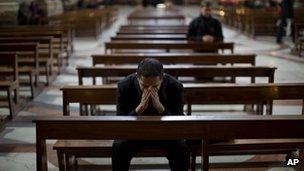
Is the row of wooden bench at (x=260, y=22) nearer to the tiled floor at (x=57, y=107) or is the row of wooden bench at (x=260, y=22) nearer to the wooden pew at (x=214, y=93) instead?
the tiled floor at (x=57, y=107)

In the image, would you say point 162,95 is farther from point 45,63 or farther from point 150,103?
point 45,63

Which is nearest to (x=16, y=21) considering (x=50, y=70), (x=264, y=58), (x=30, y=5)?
(x=30, y=5)

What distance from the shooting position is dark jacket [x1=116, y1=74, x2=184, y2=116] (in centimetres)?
388

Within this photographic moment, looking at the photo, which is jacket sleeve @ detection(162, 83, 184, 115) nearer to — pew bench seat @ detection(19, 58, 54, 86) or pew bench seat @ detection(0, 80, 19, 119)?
pew bench seat @ detection(0, 80, 19, 119)

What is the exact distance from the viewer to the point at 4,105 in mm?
6770

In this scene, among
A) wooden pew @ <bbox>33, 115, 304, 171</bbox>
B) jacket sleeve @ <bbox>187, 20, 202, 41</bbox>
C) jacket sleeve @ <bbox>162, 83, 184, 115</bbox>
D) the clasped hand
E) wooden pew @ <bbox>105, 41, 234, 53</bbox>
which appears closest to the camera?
wooden pew @ <bbox>33, 115, 304, 171</bbox>

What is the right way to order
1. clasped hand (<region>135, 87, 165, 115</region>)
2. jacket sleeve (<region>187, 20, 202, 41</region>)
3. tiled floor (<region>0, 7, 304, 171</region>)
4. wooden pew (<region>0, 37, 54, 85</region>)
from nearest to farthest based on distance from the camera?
clasped hand (<region>135, 87, 165, 115</region>) < tiled floor (<region>0, 7, 304, 171</region>) < wooden pew (<region>0, 37, 54, 85</region>) < jacket sleeve (<region>187, 20, 202, 41</region>)

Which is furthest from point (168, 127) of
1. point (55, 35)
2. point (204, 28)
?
point (55, 35)

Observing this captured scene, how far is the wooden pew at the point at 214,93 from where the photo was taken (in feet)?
14.9

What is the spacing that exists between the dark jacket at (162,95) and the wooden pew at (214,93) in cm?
71

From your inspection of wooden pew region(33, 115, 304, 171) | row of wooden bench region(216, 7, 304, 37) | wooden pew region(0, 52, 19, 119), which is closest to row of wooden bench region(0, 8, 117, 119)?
wooden pew region(0, 52, 19, 119)

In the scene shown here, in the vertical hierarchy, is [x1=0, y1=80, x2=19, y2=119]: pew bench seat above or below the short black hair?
below

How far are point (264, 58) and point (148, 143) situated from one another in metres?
8.32

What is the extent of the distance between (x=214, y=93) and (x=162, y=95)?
90cm
